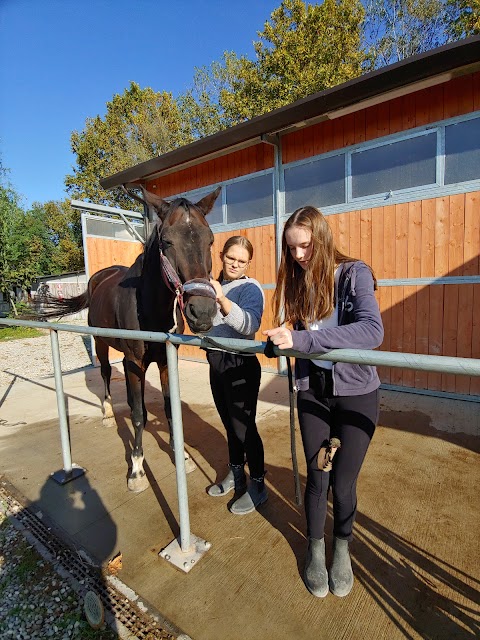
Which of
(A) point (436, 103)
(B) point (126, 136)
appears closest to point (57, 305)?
(A) point (436, 103)

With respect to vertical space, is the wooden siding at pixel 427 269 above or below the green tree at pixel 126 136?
below

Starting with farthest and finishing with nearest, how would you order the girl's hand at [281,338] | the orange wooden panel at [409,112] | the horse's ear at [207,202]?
1. the orange wooden panel at [409,112]
2. the horse's ear at [207,202]
3. the girl's hand at [281,338]

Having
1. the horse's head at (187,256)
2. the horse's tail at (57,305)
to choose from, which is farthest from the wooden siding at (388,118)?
the horse's tail at (57,305)

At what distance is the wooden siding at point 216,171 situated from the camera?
575 cm

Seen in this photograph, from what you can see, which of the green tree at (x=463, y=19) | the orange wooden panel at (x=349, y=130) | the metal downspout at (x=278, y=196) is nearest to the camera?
the orange wooden panel at (x=349, y=130)

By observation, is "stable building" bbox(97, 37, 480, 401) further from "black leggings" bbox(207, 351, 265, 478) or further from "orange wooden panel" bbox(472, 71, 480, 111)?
"black leggings" bbox(207, 351, 265, 478)

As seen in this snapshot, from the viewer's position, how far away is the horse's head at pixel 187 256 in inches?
69.7

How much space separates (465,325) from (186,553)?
4.10 m

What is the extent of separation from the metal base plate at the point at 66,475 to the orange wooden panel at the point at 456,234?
15.5 feet

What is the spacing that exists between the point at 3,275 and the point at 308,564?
19.8m

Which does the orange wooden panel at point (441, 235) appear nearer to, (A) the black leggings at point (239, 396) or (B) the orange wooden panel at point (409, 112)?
(B) the orange wooden panel at point (409, 112)

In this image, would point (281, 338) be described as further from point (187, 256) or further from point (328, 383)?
point (187, 256)

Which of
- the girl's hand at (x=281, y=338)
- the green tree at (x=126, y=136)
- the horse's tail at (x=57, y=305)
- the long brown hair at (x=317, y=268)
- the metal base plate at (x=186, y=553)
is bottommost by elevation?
the metal base plate at (x=186, y=553)

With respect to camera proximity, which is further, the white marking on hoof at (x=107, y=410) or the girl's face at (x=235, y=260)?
the white marking on hoof at (x=107, y=410)
